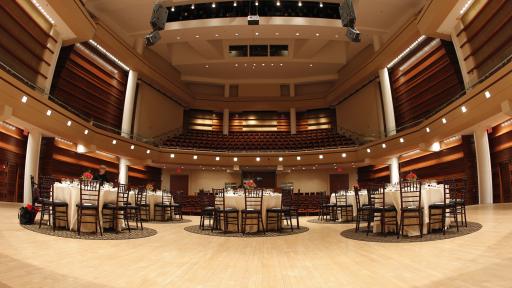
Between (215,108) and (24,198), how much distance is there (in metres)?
11.9

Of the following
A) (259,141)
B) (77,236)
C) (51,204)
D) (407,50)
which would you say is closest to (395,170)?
(407,50)

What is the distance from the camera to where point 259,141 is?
18.2m

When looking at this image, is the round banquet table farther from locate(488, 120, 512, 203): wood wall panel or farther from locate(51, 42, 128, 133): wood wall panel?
locate(51, 42, 128, 133): wood wall panel

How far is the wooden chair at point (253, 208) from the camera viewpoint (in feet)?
17.9

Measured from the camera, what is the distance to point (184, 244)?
4.27 meters

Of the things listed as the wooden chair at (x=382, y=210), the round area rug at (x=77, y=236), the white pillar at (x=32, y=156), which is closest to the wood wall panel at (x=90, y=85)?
the white pillar at (x=32, y=156)

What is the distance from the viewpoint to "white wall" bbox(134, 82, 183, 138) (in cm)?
1559

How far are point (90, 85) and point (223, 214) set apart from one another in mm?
10050

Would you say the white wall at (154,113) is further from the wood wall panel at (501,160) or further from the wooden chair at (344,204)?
the wood wall panel at (501,160)

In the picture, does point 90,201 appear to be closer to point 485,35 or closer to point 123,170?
point 123,170

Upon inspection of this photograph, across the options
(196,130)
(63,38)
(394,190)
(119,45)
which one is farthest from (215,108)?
(394,190)

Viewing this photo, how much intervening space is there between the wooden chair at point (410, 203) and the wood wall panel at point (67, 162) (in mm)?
10433

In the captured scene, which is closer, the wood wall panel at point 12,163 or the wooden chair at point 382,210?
the wooden chair at point 382,210

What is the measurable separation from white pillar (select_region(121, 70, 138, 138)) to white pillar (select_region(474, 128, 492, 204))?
1275cm
